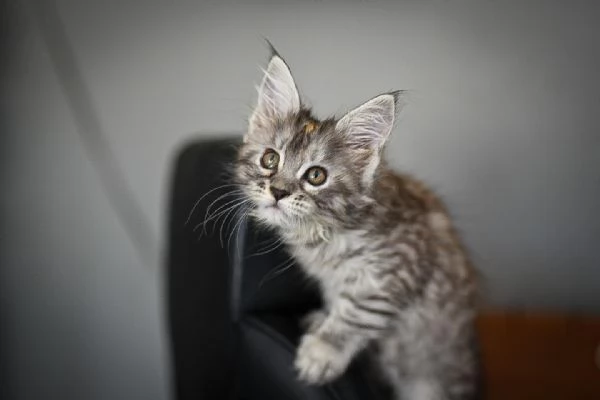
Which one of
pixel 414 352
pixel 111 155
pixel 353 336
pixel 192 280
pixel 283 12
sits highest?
pixel 283 12

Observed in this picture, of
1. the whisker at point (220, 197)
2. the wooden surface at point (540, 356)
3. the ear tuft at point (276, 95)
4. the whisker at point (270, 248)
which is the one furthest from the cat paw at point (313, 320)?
the wooden surface at point (540, 356)

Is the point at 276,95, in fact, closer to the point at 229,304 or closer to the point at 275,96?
the point at 275,96

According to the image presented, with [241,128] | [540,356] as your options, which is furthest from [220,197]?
[540,356]

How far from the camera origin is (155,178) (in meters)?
1.49

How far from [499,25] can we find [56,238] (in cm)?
103

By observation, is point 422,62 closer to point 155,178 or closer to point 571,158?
point 571,158

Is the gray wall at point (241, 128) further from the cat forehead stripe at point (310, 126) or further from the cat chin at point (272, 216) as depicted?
the cat chin at point (272, 216)

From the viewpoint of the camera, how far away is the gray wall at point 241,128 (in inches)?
48.0

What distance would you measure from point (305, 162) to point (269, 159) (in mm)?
64

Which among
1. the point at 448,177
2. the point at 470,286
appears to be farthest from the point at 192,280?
the point at 448,177

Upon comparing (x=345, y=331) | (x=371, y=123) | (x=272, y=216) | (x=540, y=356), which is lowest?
(x=540, y=356)

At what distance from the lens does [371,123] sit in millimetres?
951

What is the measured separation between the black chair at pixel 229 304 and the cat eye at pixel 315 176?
0.11 m

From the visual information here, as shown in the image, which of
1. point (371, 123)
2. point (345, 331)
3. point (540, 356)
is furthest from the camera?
point (540, 356)
